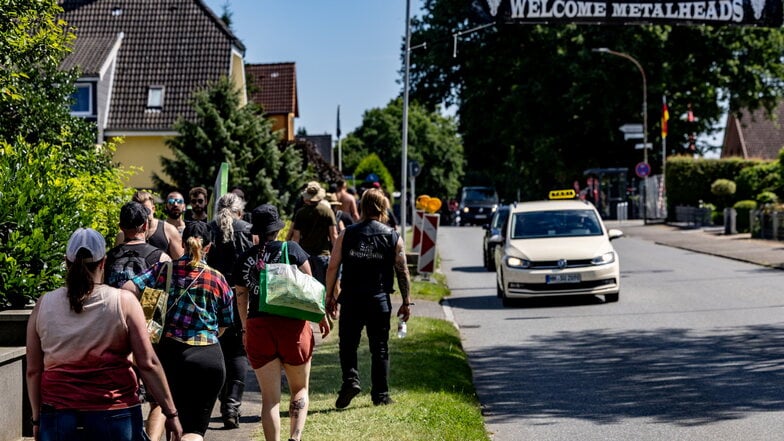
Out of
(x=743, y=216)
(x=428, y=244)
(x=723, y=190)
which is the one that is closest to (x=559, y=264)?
(x=428, y=244)

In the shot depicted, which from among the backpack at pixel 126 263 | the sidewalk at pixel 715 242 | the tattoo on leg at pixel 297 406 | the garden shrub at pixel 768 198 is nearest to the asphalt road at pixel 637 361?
the tattoo on leg at pixel 297 406

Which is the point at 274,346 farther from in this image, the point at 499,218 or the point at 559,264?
the point at 499,218

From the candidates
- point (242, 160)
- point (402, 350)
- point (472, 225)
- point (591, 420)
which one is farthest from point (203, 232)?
point (472, 225)

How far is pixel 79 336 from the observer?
488 cm

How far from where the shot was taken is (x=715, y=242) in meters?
35.1

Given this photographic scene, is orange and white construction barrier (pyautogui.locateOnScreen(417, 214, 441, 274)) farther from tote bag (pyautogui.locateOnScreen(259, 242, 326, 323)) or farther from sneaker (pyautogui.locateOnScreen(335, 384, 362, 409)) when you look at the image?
tote bag (pyautogui.locateOnScreen(259, 242, 326, 323))

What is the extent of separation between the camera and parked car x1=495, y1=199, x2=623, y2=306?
1812 centimetres

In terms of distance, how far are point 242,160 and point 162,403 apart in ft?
84.1

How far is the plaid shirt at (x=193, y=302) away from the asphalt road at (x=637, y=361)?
2.75 metres

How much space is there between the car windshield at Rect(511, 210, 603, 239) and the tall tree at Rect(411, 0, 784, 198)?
3051 cm

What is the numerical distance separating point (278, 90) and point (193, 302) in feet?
182

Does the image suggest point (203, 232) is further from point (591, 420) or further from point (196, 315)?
point (591, 420)

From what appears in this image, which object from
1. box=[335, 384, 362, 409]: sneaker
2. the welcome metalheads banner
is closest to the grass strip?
box=[335, 384, 362, 409]: sneaker

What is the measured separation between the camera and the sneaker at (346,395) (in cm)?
902
